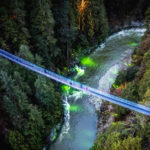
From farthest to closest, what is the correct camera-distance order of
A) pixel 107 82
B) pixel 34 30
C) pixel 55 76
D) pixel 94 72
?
pixel 94 72 < pixel 107 82 < pixel 34 30 < pixel 55 76

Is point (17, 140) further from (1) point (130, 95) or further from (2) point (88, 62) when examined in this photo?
(2) point (88, 62)

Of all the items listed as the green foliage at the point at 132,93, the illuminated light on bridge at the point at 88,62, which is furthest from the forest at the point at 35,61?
the illuminated light on bridge at the point at 88,62

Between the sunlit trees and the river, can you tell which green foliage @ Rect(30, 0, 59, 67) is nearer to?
the river

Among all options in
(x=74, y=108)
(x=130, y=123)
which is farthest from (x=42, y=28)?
(x=130, y=123)

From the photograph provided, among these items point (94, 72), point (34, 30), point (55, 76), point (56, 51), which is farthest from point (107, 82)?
point (34, 30)

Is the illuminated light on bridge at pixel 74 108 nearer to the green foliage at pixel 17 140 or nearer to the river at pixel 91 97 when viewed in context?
the river at pixel 91 97

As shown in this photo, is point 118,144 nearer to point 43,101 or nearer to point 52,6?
point 43,101
